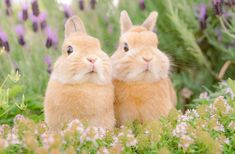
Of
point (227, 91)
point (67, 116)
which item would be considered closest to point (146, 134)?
point (67, 116)

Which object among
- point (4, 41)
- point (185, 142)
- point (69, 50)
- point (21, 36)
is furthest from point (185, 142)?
point (21, 36)

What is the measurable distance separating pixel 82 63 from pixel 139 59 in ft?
1.12

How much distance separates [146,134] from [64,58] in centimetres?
66

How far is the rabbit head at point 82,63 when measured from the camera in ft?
9.78

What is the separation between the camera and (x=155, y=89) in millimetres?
3240

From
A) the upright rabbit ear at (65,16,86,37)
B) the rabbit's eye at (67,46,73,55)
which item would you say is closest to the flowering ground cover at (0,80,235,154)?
the rabbit's eye at (67,46,73,55)

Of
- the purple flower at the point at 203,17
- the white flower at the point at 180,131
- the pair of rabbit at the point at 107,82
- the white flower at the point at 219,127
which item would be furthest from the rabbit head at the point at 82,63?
the purple flower at the point at 203,17

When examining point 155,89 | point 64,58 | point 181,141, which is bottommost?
point 181,141

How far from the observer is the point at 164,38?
5.39 m

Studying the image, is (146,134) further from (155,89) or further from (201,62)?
(201,62)

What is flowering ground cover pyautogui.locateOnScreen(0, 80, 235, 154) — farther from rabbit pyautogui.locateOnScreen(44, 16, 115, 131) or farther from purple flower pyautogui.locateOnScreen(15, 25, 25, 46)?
purple flower pyautogui.locateOnScreen(15, 25, 25, 46)

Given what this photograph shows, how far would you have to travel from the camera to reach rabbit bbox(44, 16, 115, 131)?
9.83 feet

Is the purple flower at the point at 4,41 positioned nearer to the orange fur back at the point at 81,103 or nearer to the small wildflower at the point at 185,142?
the orange fur back at the point at 81,103

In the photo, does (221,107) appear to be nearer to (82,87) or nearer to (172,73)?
(82,87)
